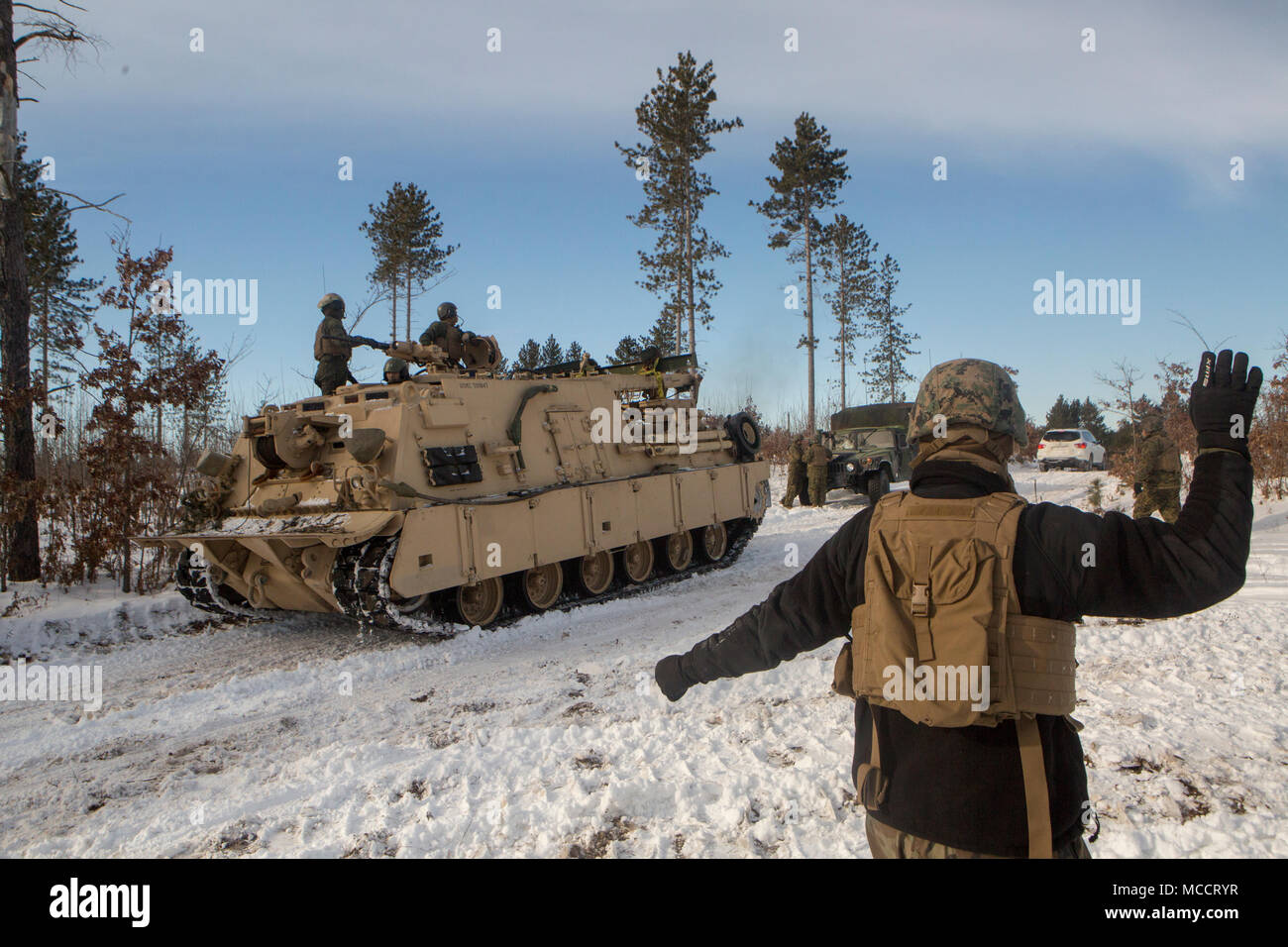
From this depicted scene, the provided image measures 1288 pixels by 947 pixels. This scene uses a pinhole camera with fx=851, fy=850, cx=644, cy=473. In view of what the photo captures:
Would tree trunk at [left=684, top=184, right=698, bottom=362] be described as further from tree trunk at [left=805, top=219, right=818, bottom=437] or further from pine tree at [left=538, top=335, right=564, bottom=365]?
pine tree at [left=538, top=335, right=564, bottom=365]

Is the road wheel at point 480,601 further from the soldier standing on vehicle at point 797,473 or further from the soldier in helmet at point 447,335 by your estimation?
the soldier standing on vehicle at point 797,473

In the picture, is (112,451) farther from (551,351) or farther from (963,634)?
(551,351)

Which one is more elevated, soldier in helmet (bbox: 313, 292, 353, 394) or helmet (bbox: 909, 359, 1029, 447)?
soldier in helmet (bbox: 313, 292, 353, 394)

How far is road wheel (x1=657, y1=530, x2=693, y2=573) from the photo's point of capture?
11438 mm

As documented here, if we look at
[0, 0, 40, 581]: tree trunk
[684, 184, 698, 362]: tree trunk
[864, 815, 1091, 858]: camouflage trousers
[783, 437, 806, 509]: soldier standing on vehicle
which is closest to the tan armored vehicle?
[0, 0, 40, 581]: tree trunk

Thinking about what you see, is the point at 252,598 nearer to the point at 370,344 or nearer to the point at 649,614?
the point at 370,344

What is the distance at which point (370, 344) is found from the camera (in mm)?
9156

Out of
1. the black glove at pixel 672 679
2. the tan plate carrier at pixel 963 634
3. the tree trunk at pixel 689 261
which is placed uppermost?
the tree trunk at pixel 689 261

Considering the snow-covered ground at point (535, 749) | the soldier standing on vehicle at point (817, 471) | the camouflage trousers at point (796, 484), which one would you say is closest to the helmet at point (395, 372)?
the snow-covered ground at point (535, 749)

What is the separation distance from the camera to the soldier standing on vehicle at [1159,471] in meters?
10.7

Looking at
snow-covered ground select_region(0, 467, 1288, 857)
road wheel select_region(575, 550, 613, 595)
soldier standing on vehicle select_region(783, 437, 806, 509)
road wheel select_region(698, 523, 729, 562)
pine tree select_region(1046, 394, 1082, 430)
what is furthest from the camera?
pine tree select_region(1046, 394, 1082, 430)

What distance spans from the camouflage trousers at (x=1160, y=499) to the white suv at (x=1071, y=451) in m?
18.6

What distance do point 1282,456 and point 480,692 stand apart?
14886 mm

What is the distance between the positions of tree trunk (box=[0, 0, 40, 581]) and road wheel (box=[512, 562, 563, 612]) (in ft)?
18.6
